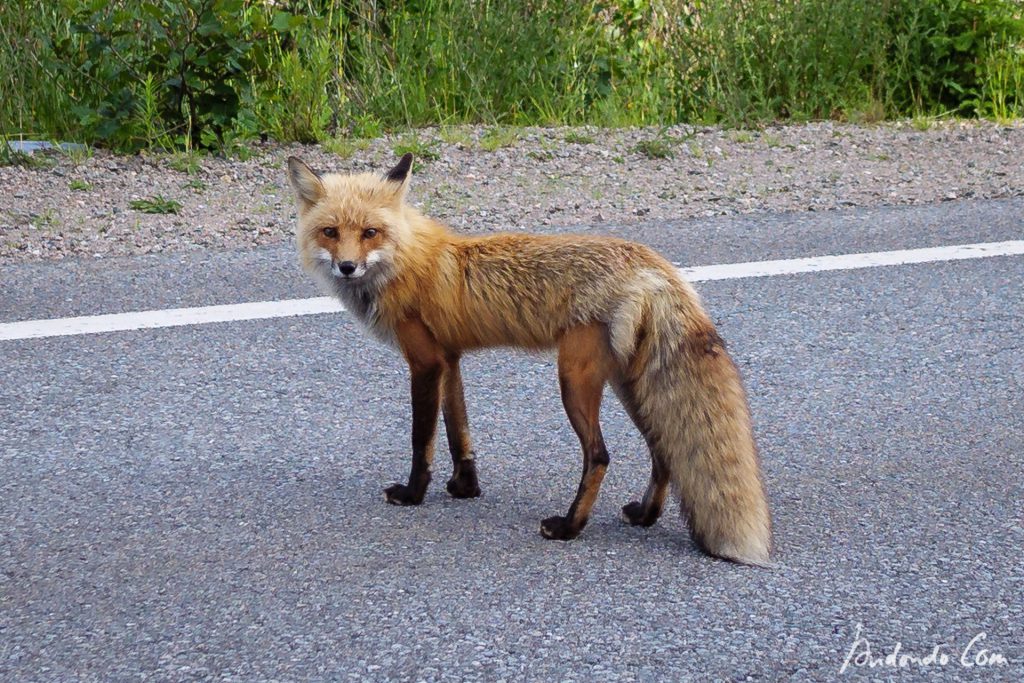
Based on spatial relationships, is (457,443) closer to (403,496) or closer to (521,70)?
(403,496)

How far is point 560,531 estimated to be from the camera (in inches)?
143

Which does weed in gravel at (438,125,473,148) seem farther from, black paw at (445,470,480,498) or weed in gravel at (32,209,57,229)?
black paw at (445,470,480,498)

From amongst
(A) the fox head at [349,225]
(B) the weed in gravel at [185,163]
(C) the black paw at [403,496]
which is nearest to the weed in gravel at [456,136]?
(B) the weed in gravel at [185,163]

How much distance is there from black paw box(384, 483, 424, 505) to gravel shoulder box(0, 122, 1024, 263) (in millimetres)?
3030

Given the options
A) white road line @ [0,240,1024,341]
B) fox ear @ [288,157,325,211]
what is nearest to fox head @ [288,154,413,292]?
fox ear @ [288,157,325,211]

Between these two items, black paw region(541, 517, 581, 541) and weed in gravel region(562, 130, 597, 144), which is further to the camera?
weed in gravel region(562, 130, 597, 144)

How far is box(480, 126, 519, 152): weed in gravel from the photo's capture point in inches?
316

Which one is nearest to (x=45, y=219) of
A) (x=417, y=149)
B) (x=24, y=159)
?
(x=24, y=159)

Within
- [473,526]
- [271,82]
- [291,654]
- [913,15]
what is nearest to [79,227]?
[271,82]

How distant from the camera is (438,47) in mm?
9055

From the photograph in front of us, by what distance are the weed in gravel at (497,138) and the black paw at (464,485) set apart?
438 cm

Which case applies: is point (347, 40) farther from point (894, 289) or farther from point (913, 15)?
point (894, 289)

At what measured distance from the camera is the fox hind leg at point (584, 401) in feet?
11.6

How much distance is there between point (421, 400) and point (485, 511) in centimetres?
39
